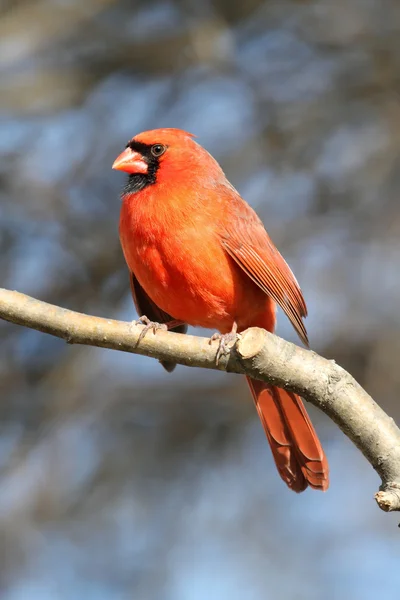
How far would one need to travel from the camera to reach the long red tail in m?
3.38

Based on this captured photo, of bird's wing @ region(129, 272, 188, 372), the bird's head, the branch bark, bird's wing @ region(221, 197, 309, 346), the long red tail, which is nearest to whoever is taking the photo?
the branch bark

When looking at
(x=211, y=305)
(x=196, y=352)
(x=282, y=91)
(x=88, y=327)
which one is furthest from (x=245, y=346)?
(x=282, y=91)

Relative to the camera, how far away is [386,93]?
5.73 metres

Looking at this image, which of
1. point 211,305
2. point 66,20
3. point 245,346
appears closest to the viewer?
point 245,346

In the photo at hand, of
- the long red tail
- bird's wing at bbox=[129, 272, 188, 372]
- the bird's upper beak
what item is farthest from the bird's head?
the long red tail

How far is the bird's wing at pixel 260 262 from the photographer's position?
3.52 meters

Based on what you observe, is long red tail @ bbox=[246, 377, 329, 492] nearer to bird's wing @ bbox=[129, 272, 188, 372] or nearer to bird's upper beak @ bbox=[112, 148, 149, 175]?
bird's wing @ bbox=[129, 272, 188, 372]

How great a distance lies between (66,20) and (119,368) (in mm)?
2150

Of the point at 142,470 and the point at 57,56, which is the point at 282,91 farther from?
the point at 142,470

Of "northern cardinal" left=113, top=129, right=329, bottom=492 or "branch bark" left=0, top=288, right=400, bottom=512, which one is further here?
"northern cardinal" left=113, top=129, right=329, bottom=492

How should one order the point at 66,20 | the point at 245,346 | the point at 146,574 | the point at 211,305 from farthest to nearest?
the point at 66,20 → the point at 146,574 → the point at 211,305 → the point at 245,346

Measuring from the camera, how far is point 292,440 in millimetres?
3529

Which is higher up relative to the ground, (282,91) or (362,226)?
(282,91)

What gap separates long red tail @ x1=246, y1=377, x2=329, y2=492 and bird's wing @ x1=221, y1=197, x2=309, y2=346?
316mm
